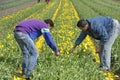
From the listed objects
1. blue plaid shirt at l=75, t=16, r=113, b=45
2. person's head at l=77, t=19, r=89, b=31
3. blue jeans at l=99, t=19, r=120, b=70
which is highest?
person's head at l=77, t=19, r=89, b=31

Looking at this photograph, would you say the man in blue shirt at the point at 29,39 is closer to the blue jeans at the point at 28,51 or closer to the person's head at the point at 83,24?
the blue jeans at the point at 28,51

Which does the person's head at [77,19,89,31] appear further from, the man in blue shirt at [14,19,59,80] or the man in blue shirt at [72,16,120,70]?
the man in blue shirt at [14,19,59,80]

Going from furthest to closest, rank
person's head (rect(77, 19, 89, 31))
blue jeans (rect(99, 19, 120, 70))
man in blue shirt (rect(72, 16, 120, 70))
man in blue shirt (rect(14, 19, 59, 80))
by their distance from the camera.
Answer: blue jeans (rect(99, 19, 120, 70)) < man in blue shirt (rect(72, 16, 120, 70)) < person's head (rect(77, 19, 89, 31)) < man in blue shirt (rect(14, 19, 59, 80))

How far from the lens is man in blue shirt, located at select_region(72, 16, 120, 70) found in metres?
9.21

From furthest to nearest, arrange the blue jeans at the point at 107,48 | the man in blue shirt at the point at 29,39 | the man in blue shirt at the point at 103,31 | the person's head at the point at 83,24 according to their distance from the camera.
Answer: the blue jeans at the point at 107,48
the man in blue shirt at the point at 103,31
the person's head at the point at 83,24
the man in blue shirt at the point at 29,39

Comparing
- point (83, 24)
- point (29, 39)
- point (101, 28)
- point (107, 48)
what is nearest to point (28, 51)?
point (29, 39)

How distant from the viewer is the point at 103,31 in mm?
9219

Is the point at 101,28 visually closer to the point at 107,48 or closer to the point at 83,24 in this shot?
the point at 83,24

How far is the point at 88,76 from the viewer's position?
866 cm

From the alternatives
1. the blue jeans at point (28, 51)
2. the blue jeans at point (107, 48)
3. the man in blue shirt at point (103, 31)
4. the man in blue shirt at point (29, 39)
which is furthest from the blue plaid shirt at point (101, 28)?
the blue jeans at point (28, 51)

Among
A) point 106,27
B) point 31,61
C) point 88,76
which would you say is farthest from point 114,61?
point 31,61

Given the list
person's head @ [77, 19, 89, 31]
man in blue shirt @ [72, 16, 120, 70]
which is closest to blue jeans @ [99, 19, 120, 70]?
man in blue shirt @ [72, 16, 120, 70]

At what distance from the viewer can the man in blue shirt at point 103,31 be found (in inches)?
363

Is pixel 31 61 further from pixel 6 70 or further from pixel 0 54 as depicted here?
pixel 0 54
